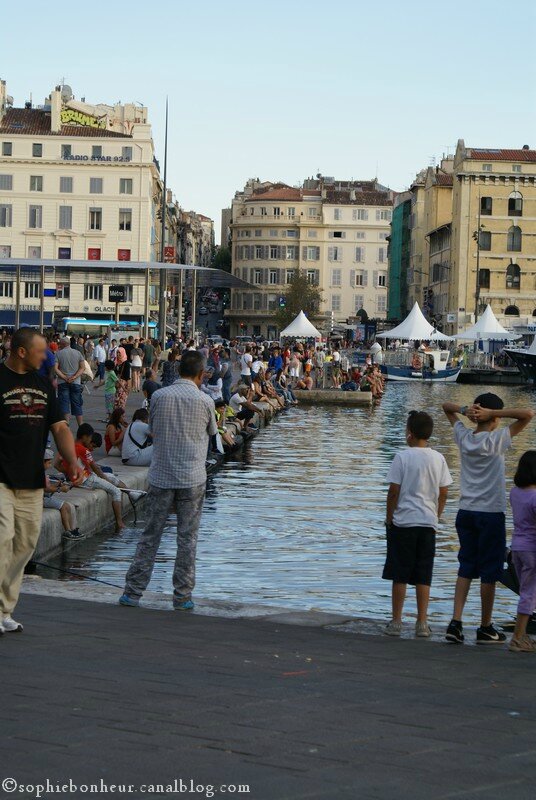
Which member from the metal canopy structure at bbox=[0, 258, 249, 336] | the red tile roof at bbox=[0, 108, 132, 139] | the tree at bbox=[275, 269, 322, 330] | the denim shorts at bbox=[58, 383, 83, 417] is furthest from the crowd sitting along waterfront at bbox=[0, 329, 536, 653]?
the tree at bbox=[275, 269, 322, 330]

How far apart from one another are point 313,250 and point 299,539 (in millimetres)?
143772

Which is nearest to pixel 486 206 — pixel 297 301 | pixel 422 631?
pixel 297 301

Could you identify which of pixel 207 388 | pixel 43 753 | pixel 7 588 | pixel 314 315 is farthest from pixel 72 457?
pixel 314 315

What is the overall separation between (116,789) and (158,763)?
0.34 metres

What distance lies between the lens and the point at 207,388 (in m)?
28.7

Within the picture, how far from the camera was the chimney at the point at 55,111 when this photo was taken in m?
97.2

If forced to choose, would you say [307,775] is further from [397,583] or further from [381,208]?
[381,208]

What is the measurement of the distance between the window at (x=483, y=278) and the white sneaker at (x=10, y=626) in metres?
94.4

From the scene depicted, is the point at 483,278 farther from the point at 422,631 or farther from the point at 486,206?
the point at 422,631

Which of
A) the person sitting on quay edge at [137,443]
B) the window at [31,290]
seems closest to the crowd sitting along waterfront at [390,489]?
the person sitting on quay edge at [137,443]

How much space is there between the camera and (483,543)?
333 inches

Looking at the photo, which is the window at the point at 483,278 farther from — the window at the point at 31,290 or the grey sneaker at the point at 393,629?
the grey sneaker at the point at 393,629

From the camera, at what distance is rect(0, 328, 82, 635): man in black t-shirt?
7.41m

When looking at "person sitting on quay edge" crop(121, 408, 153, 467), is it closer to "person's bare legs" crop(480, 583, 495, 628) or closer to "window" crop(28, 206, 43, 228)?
"person's bare legs" crop(480, 583, 495, 628)
